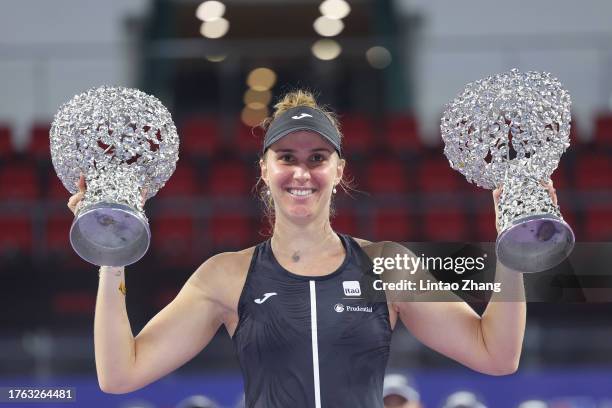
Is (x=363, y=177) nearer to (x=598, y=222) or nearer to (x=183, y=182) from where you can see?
(x=183, y=182)

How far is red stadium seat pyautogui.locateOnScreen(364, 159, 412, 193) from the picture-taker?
5383 millimetres

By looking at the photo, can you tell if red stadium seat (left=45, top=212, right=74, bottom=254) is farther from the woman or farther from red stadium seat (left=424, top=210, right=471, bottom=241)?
the woman

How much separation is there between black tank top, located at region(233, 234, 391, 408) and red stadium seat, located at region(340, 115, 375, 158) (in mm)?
3604

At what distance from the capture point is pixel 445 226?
512cm

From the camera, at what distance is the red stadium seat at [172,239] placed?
5.06 m

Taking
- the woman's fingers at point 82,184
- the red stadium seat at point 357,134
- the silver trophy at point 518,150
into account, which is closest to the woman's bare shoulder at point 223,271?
the woman's fingers at point 82,184

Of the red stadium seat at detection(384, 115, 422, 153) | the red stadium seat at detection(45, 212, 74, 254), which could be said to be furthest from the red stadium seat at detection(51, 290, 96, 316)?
the red stadium seat at detection(384, 115, 422, 153)

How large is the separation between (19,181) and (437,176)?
2.02m

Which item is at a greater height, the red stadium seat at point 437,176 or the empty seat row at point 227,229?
the red stadium seat at point 437,176

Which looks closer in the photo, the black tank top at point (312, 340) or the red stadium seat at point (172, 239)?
the black tank top at point (312, 340)

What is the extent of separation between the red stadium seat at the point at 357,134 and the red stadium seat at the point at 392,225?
69cm

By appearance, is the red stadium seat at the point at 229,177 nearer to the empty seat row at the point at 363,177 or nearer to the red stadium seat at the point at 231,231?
the empty seat row at the point at 363,177

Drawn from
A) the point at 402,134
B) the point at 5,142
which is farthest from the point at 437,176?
the point at 5,142

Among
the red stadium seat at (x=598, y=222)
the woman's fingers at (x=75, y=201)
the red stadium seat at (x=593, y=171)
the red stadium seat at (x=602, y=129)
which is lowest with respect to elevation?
the woman's fingers at (x=75, y=201)
